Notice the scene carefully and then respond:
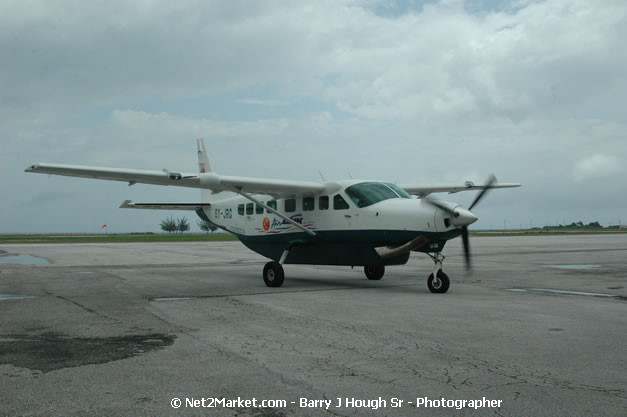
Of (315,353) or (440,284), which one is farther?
(440,284)

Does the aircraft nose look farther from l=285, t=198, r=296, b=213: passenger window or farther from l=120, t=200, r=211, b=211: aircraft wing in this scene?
l=120, t=200, r=211, b=211: aircraft wing

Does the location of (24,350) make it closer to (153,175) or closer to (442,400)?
(442,400)

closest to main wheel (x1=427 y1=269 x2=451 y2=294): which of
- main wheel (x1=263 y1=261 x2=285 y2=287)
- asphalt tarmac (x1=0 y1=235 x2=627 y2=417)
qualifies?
asphalt tarmac (x1=0 y1=235 x2=627 y2=417)

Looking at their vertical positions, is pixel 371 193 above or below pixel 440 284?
above

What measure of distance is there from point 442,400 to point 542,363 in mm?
1753

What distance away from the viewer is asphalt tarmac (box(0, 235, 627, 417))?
417cm

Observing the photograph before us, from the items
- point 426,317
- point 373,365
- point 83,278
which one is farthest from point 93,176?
point 373,365

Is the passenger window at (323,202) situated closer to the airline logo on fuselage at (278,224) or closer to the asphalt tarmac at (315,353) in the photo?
the airline logo on fuselage at (278,224)

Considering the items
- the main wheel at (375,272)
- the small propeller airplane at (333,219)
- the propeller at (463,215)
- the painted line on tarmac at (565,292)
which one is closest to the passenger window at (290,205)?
the small propeller airplane at (333,219)

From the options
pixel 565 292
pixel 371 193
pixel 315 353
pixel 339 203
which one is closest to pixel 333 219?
pixel 339 203

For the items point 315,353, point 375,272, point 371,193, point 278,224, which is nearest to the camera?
point 315,353

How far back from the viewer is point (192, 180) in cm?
1275

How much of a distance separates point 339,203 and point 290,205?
2035mm

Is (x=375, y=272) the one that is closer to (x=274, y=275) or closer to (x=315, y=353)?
(x=274, y=275)
